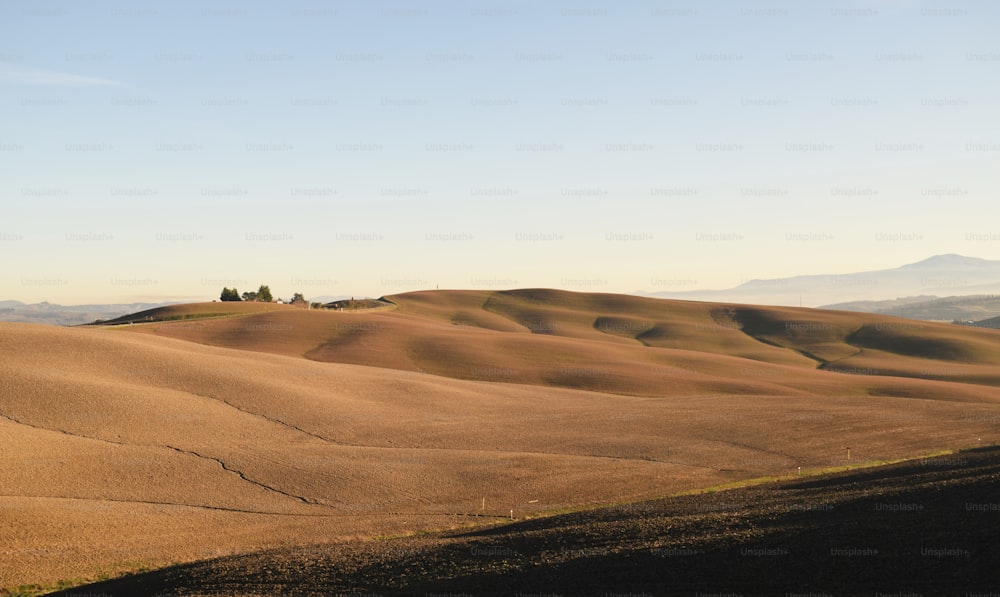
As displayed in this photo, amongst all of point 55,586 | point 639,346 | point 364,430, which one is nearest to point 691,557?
point 55,586

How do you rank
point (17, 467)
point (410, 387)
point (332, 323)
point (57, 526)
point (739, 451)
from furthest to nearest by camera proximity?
point (332, 323), point (410, 387), point (739, 451), point (17, 467), point (57, 526)

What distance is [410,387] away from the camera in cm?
5603

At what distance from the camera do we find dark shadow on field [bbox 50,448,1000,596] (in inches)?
629

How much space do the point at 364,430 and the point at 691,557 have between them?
94.0 feet

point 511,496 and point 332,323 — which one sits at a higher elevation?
point 332,323

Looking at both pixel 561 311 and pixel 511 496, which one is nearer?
pixel 511 496

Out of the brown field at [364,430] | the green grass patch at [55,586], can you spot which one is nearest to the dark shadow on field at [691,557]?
the green grass patch at [55,586]

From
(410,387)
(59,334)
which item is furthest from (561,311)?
(59,334)

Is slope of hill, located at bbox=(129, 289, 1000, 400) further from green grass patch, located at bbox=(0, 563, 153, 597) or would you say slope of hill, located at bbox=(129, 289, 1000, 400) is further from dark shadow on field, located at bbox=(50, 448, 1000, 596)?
green grass patch, located at bbox=(0, 563, 153, 597)

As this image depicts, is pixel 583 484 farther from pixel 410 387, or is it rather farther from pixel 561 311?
pixel 561 311

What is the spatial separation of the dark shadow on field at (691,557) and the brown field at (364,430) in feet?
15.1

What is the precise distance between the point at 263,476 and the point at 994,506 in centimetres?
2652

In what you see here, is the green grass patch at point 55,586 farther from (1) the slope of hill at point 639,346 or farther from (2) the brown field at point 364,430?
(1) the slope of hill at point 639,346

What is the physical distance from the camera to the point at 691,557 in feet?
58.7
